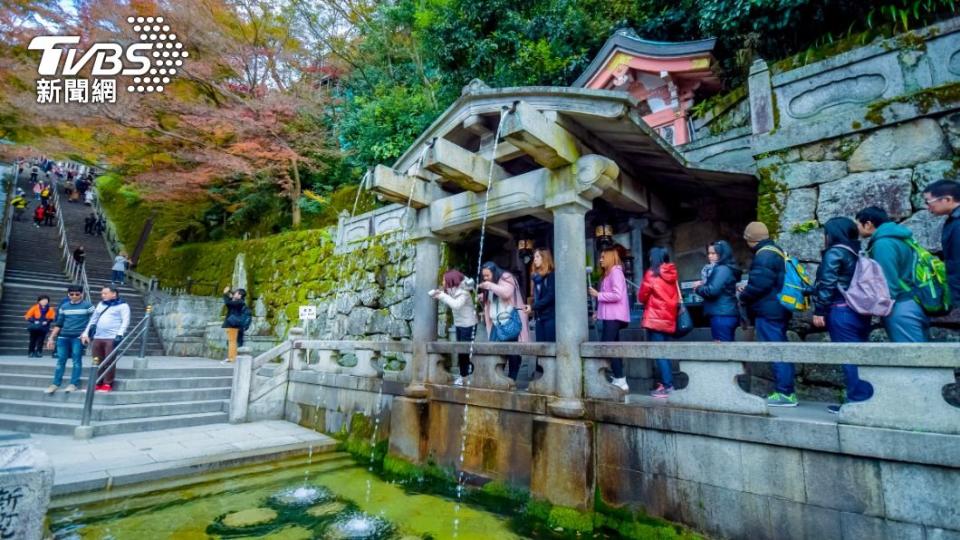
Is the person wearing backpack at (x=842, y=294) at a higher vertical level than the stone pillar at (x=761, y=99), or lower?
lower

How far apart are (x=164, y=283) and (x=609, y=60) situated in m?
21.1

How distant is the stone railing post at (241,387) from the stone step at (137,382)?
1.27 metres

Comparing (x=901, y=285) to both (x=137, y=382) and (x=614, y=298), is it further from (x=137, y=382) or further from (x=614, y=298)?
(x=137, y=382)

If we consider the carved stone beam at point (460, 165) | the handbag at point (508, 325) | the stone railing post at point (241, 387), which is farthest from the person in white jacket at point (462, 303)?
the stone railing post at point (241, 387)

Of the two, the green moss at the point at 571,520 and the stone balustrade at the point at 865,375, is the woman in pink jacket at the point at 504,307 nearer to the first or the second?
the green moss at the point at 571,520

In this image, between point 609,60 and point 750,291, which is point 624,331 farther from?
point 609,60

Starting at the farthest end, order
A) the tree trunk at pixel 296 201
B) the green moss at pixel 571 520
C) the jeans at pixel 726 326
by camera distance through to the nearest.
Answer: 1. the tree trunk at pixel 296 201
2. the jeans at pixel 726 326
3. the green moss at pixel 571 520

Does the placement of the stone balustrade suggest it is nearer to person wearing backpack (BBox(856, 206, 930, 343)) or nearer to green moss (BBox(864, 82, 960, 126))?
person wearing backpack (BBox(856, 206, 930, 343))

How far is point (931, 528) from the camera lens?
2922 mm

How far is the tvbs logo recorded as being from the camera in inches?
570

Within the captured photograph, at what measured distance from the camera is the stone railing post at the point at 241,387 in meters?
8.32

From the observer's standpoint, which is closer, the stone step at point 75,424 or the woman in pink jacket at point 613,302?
the woman in pink jacket at point 613,302

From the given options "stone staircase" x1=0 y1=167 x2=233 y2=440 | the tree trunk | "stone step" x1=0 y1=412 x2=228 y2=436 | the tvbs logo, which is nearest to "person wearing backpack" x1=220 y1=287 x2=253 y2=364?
"stone staircase" x1=0 y1=167 x2=233 y2=440

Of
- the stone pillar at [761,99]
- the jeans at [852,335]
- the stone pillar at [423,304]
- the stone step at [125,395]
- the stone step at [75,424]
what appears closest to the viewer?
the jeans at [852,335]
